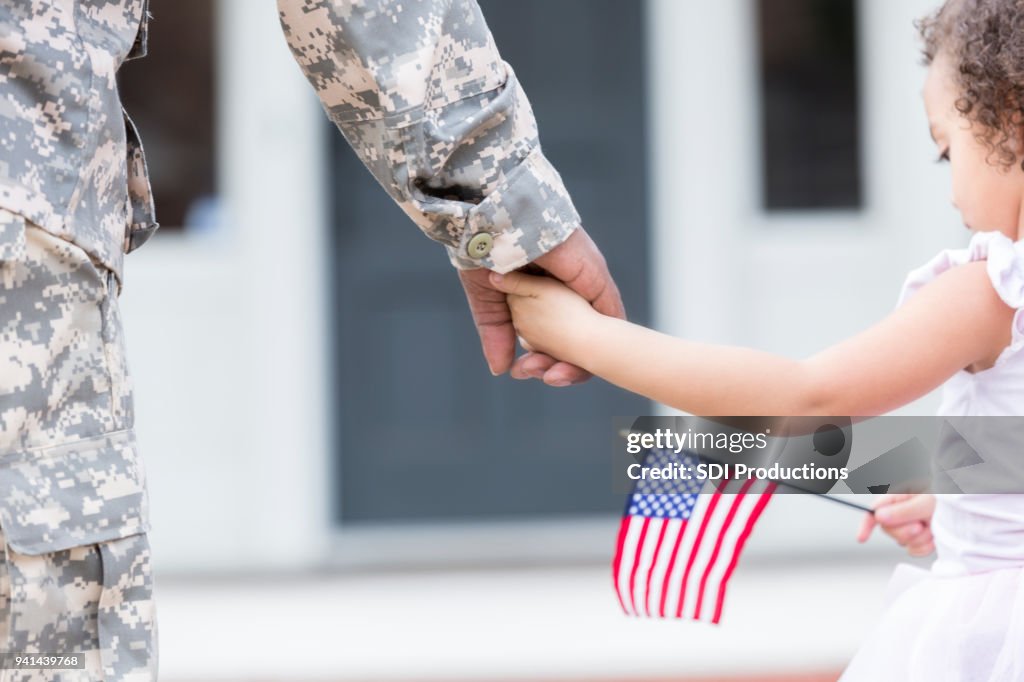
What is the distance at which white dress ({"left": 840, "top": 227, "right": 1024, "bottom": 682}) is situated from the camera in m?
1.68

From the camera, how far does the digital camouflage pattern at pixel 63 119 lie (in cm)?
141

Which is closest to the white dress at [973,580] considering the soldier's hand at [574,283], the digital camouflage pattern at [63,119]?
the soldier's hand at [574,283]

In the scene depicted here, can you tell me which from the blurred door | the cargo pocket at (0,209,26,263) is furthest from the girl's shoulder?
the blurred door

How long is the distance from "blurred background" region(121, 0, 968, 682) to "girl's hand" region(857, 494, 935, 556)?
9.69 feet

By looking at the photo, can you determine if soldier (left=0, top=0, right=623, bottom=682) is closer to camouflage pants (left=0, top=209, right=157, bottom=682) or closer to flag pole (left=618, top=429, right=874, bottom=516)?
camouflage pants (left=0, top=209, right=157, bottom=682)

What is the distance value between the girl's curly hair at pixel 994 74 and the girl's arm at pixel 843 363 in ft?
0.56

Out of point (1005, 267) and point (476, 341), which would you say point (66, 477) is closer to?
point (1005, 267)

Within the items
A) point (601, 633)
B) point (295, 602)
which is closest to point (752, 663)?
point (601, 633)

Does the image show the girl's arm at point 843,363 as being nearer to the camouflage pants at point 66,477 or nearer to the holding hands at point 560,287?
the holding hands at point 560,287

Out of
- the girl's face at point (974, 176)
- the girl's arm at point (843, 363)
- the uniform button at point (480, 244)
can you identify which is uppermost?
the girl's face at point (974, 176)

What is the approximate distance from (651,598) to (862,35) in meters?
3.97

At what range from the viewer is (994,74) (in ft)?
5.61

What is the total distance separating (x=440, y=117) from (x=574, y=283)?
291mm

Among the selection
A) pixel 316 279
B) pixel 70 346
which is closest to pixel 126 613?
pixel 70 346
